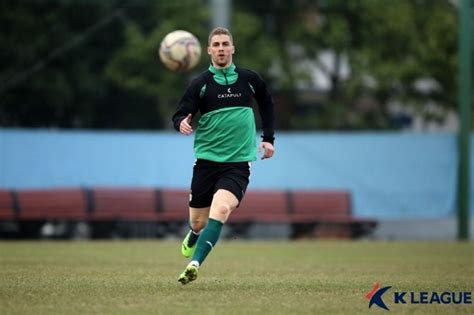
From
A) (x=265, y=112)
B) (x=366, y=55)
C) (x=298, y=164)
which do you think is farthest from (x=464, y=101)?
(x=265, y=112)

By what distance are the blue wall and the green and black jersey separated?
12.5m

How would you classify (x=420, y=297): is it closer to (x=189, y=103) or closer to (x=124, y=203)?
(x=189, y=103)

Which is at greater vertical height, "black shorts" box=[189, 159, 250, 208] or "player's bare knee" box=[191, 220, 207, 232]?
"black shorts" box=[189, 159, 250, 208]

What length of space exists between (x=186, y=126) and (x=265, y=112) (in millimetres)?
1007

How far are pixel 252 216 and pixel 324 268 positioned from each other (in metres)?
9.71

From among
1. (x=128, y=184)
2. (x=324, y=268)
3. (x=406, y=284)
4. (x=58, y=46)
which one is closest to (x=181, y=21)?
(x=58, y=46)

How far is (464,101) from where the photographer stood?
22688mm

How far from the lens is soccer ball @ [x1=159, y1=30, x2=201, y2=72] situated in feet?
50.7

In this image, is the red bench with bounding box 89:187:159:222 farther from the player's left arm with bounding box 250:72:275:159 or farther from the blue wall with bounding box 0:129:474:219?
the player's left arm with bounding box 250:72:275:159

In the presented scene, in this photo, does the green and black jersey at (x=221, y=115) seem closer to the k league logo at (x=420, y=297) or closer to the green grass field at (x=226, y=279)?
the green grass field at (x=226, y=279)

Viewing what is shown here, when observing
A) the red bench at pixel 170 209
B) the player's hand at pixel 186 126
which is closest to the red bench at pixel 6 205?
the red bench at pixel 170 209

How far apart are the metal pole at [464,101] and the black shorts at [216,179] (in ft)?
44.0

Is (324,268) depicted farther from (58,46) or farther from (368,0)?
(368,0)

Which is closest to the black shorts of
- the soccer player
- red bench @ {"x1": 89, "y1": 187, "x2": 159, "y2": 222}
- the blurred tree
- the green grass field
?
the soccer player
